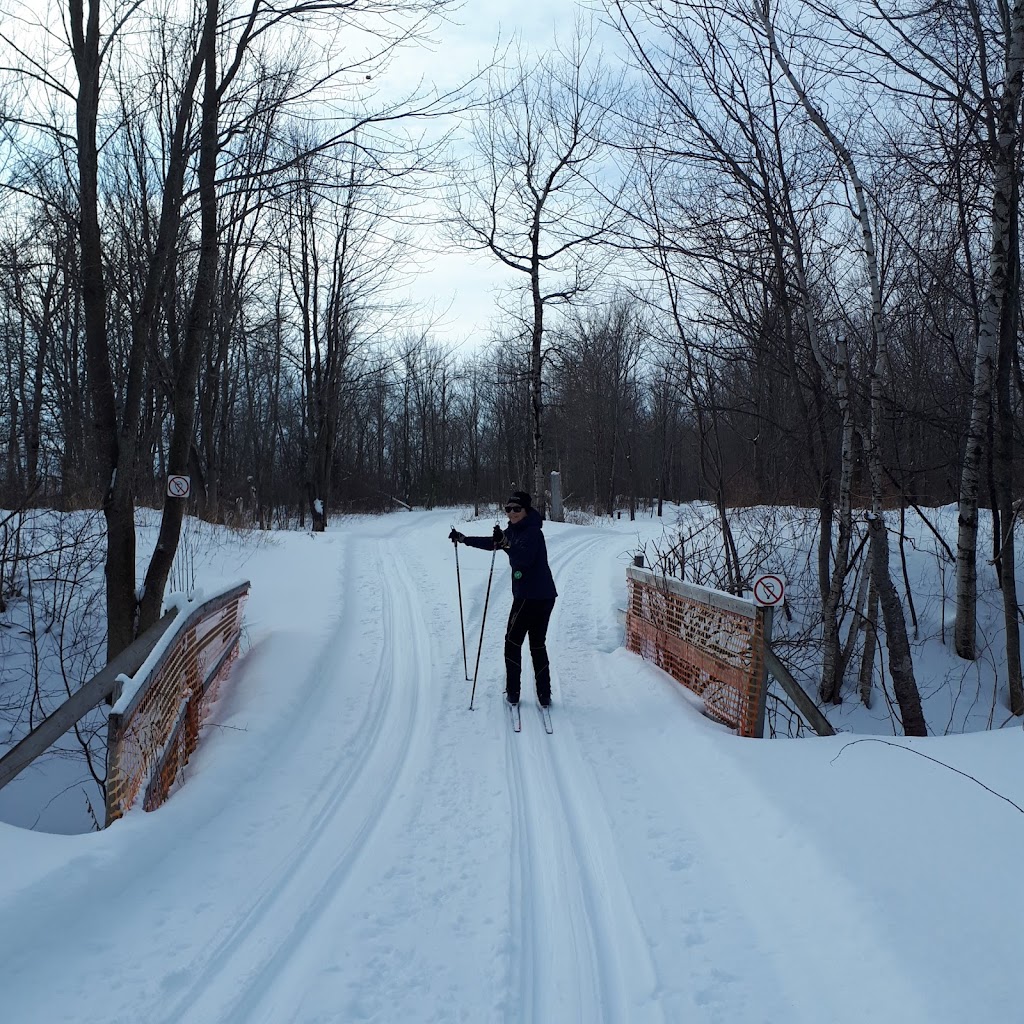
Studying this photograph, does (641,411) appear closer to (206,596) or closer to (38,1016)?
(206,596)

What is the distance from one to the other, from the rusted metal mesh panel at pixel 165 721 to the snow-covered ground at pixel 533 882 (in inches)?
6.2

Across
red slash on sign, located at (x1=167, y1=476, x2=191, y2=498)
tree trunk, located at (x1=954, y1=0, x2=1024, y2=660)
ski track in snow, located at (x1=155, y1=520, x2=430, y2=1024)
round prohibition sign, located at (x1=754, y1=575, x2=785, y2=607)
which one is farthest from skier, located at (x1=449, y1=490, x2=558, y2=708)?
tree trunk, located at (x1=954, y1=0, x2=1024, y2=660)

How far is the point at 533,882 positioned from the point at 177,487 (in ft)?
21.6

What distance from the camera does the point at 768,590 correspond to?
583cm

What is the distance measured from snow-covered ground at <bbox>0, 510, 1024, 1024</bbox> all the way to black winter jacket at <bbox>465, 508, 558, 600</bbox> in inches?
52.1

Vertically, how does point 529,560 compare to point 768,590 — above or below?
above

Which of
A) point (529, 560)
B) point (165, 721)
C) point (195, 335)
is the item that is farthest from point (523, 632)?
point (195, 335)

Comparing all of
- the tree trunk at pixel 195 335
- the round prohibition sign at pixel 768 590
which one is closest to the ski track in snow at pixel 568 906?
the round prohibition sign at pixel 768 590

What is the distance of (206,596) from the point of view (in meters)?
6.64

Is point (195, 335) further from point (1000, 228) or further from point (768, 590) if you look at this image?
point (1000, 228)

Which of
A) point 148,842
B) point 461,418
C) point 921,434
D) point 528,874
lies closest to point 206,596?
point 148,842

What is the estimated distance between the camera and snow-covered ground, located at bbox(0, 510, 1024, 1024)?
2.94m

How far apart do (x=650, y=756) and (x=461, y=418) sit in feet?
187

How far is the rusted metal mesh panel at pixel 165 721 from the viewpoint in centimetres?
411
